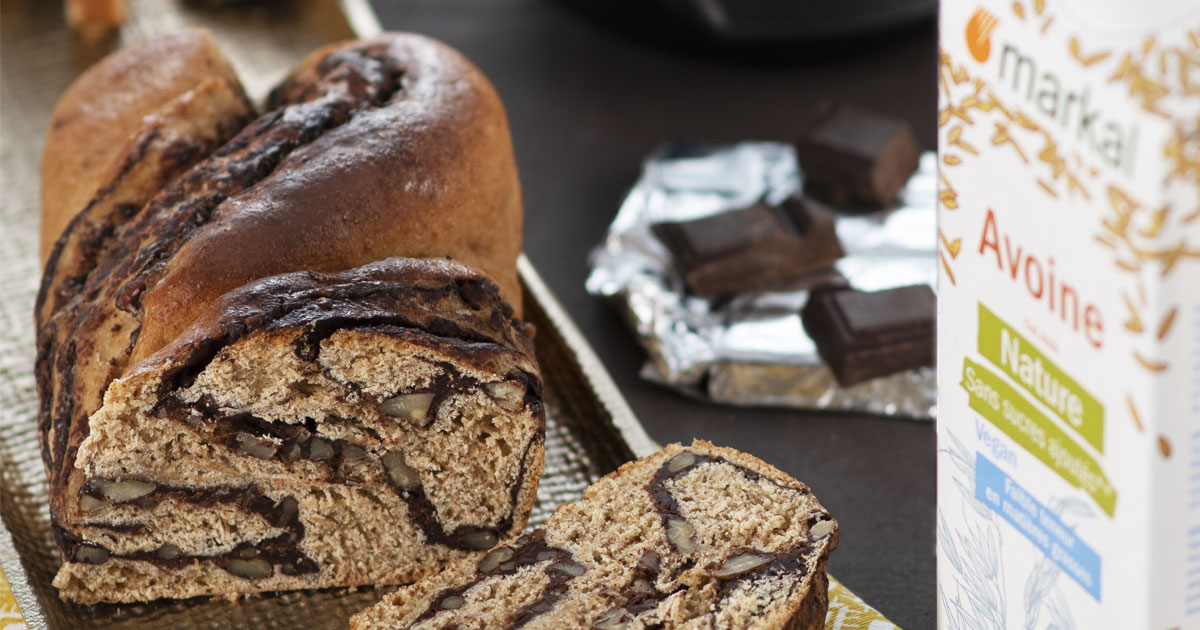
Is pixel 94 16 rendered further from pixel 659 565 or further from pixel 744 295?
pixel 659 565

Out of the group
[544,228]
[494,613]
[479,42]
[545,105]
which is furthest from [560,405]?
[479,42]

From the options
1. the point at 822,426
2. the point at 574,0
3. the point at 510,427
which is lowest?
the point at 822,426

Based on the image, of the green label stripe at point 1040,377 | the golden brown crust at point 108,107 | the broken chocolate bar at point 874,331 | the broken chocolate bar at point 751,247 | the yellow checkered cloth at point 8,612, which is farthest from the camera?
the broken chocolate bar at point 751,247

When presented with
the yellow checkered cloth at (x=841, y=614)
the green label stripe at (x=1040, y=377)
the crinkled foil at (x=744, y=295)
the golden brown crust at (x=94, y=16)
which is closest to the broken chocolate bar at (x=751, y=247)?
the crinkled foil at (x=744, y=295)

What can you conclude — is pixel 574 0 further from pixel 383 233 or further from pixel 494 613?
pixel 494 613

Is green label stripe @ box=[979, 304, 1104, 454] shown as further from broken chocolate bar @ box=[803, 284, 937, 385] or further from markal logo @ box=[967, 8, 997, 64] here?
broken chocolate bar @ box=[803, 284, 937, 385]

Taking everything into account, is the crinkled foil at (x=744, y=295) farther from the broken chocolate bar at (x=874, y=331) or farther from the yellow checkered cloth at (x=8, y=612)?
the yellow checkered cloth at (x=8, y=612)
